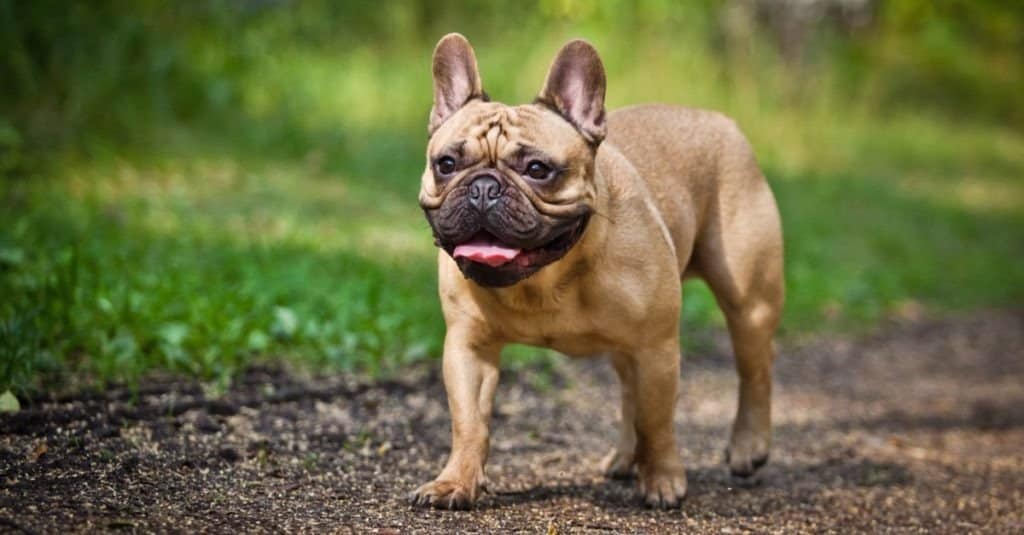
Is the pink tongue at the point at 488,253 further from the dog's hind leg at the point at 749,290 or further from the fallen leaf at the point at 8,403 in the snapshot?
the fallen leaf at the point at 8,403

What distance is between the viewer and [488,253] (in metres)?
3.89

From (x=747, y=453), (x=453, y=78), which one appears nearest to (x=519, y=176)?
(x=453, y=78)

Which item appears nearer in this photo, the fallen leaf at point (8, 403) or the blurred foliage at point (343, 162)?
the fallen leaf at point (8, 403)

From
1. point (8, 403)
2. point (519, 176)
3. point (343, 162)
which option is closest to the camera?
point (519, 176)

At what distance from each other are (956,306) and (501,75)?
175 inches

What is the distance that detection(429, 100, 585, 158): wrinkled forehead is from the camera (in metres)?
4.01

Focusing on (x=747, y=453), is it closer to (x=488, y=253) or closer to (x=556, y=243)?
(x=556, y=243)

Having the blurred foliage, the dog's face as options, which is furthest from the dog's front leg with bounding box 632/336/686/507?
the blurred foliage

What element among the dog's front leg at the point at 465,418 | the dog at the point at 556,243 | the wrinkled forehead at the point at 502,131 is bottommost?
the dog's front leg at the point at 465,418

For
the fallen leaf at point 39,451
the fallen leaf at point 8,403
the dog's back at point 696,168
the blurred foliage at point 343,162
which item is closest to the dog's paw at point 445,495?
the fallen leaf at point 39,451

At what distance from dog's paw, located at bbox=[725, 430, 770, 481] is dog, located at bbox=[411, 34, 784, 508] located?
44 cm

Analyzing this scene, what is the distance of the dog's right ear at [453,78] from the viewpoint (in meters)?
4.38

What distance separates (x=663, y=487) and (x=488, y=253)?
1.23 meters

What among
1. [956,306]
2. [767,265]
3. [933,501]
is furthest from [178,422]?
[956,306]
